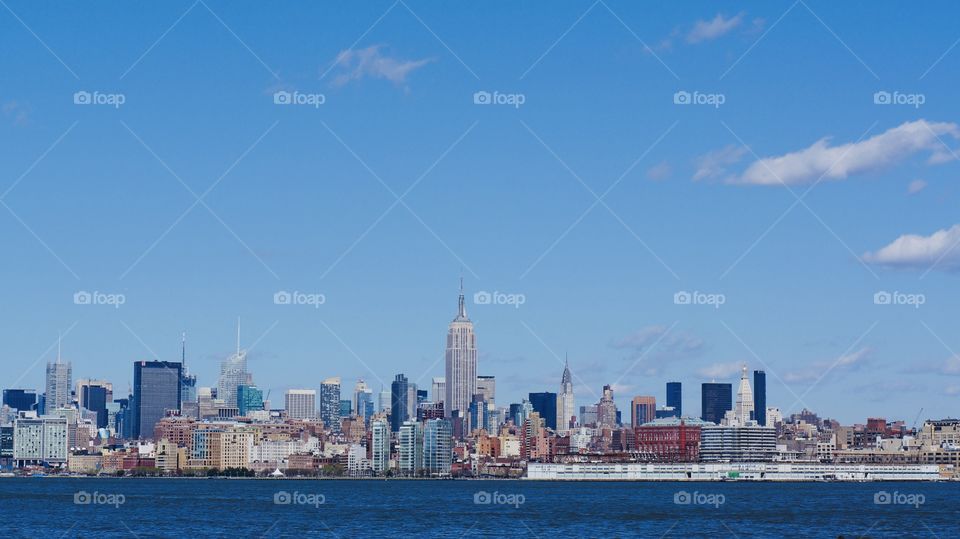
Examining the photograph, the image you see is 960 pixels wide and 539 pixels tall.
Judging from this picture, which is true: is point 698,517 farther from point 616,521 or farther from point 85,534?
point 85,534

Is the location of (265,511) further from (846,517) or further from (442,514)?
(846,517)

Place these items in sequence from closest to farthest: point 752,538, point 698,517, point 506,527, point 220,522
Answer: point 752,538 → point 506,527 → point 220,522 → point 698,517

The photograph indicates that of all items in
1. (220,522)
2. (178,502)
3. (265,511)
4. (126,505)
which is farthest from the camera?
(178,502)

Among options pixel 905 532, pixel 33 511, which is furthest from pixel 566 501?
pixel 905 532

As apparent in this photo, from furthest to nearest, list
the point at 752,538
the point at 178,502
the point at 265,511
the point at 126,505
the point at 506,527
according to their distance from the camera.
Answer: the point at 178,502
the point at 126,505
the point at 265,511
the point at 506,527
the point at 752,538

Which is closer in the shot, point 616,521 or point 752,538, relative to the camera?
Result: point 752,538

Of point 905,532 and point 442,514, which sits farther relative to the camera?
point 442,514

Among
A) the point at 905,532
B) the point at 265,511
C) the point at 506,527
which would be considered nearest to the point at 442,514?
the point at 265,511

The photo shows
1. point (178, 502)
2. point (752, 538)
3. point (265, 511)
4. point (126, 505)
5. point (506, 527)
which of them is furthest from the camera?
point (178, 502)
